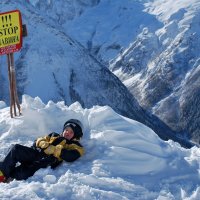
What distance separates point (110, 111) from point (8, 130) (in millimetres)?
3185

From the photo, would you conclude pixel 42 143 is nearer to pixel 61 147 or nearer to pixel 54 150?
pixel 54 150

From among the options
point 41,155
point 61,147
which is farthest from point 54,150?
point 41,155

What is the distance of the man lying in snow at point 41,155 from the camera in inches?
559

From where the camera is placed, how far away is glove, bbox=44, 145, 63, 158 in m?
14.6

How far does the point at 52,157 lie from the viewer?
1460cm

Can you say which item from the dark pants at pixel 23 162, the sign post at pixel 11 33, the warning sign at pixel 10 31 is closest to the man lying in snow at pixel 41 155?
the dark pants at pixel 23 162

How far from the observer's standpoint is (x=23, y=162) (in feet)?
48.2

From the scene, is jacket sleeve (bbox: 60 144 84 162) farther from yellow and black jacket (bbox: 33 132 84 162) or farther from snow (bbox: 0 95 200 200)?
snow (bbox: 0 95 200 200)

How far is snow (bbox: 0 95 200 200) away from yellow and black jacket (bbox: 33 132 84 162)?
0.25 metres

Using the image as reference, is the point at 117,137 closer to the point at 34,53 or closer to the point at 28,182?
the point at 28,182

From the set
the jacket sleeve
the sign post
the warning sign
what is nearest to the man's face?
the jacket sleeve

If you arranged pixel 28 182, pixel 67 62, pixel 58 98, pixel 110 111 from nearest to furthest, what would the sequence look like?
pixel 28 182 → pixel 110 111 → pixel 58 98 → pixel 67 62

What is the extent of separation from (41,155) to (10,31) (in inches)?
296

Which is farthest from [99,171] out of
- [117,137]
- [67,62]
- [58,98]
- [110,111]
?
[67,62]
